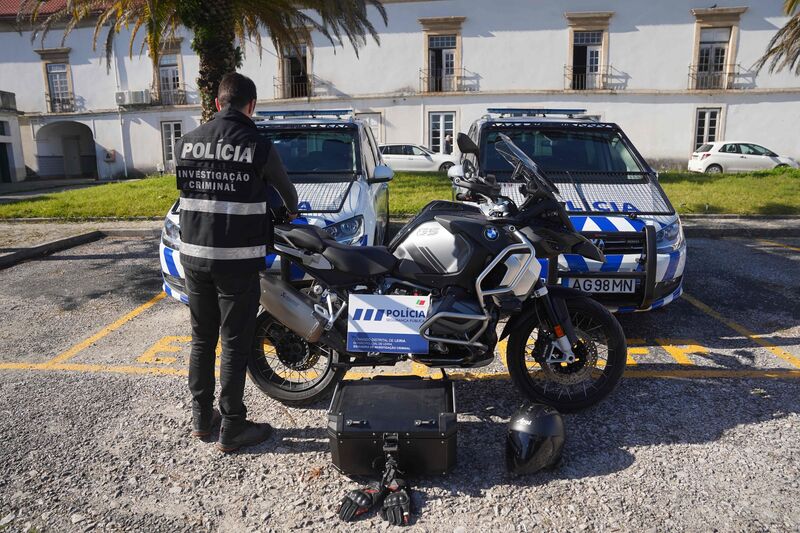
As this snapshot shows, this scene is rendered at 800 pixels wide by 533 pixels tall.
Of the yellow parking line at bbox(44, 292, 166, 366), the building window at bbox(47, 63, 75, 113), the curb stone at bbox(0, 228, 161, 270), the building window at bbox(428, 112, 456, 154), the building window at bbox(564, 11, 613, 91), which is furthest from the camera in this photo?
the building window at bbox(47, 63, 75, 113)

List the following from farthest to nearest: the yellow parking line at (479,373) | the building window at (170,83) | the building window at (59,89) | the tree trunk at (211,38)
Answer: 1. the building window at (59,89)
2. the building window at (170,83)
3. the tree trunk at (211,38)
4. the yellow parking line at (479,373)

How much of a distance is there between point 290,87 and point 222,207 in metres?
27.9

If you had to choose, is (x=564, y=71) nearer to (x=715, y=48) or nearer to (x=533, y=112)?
(x=715, y=48)

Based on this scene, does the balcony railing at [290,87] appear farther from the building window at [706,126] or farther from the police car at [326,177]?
the police car at [326,177]

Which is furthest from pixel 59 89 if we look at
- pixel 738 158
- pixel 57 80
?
pixel 738 158

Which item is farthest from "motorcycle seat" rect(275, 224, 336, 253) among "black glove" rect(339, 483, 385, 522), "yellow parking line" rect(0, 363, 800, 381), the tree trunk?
the tree trunk

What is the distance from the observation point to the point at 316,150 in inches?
253

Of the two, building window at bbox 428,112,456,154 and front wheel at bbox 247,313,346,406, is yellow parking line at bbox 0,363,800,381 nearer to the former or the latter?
front wheel at bbox 247,313,346,406

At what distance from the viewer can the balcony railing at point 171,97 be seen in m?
30.4

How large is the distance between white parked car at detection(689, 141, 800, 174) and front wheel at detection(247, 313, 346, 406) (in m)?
23.5

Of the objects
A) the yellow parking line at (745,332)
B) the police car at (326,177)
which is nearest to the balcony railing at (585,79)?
the police car at (326,177)

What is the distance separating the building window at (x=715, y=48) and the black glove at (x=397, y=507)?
28.9m

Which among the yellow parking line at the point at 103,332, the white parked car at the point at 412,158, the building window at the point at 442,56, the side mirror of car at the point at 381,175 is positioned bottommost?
the yellow parking line at the point at 103,332

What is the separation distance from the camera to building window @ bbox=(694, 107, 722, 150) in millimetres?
26969
